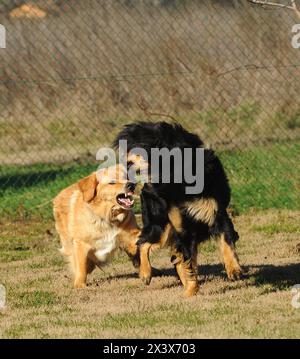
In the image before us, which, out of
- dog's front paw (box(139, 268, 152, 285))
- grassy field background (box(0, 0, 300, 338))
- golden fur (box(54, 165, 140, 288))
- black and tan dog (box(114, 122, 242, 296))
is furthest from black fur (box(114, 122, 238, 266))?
grassy field background (box(0, 0, 300, 338))

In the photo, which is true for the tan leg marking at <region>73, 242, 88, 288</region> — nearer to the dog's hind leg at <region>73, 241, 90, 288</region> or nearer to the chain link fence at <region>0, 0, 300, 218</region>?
the dog's hind leg at <region>73, 241, 90, 288</region>

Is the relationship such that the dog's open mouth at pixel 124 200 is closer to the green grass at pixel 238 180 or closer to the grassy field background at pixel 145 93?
the grassy field background at pixel 145 93

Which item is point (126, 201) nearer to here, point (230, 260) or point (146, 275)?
point (146, 275)

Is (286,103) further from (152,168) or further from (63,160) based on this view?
(152,168)

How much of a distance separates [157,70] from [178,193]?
430 centimetres

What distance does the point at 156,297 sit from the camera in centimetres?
589

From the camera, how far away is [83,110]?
35.3 feet

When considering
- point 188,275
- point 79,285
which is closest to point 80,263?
point 79,285

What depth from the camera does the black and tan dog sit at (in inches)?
231

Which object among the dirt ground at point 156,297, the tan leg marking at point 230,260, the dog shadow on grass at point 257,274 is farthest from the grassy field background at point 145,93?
the tan leg marking at point 230,260

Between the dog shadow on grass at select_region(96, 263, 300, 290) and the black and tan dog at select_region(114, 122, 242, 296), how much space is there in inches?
8.3

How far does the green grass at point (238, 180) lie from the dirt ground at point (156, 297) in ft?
3.66

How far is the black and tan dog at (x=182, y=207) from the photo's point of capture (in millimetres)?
5879
